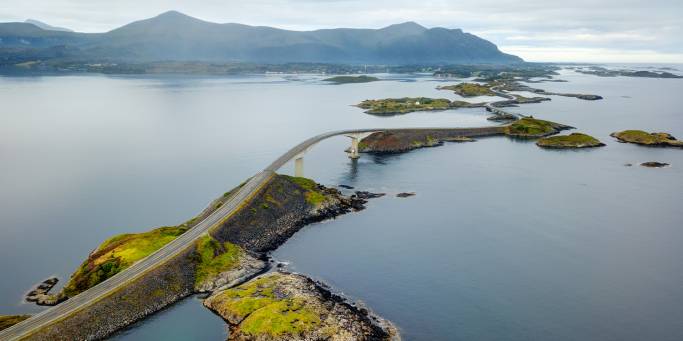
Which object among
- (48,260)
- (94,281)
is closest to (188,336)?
(94,281)

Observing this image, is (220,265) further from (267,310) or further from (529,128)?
(529,128)

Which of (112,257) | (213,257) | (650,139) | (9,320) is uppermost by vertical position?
(650,139)

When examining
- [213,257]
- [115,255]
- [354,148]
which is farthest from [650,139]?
[115,255]

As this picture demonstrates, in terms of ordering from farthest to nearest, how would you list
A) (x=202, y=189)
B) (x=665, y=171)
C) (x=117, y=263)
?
(x=665, y=171), (x=202, y=189), (x=117, y=263)

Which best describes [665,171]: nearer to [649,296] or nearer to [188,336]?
[649,296]

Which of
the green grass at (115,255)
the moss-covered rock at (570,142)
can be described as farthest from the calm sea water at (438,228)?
the moss-covered rock at (570,142)

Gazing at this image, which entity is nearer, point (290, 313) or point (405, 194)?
point (290, 313)
